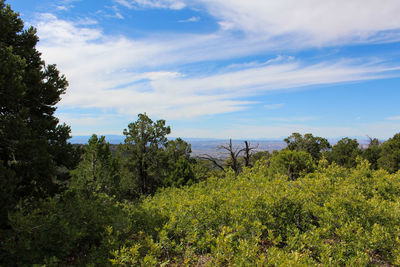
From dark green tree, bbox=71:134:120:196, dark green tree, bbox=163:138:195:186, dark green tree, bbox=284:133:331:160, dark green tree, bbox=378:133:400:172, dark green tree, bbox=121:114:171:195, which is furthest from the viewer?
dark green tree, bbox=284:133:331:160

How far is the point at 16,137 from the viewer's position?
19.0 feet

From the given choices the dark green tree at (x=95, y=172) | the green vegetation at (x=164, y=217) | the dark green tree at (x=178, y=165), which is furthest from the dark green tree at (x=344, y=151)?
the dark green tree at (x=95, y=172)

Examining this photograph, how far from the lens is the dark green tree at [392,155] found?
1230 inches

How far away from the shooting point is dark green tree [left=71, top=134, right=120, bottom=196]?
14070 mm

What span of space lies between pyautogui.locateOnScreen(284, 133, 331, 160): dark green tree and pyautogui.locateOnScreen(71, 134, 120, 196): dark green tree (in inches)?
1750

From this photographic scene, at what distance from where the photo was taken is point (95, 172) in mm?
14461

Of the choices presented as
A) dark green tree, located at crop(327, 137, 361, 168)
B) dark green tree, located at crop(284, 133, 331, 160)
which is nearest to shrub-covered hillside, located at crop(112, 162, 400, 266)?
dark green tree, located at crop(327, 137, 361, 168)

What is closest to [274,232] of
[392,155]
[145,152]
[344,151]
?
[145,152]

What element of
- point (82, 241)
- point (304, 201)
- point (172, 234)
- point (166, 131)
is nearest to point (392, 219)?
point (304, 201)

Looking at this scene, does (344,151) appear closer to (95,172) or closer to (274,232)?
(95,172)

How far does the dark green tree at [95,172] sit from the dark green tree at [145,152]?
1274 cm

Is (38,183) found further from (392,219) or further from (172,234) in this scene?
(392,219)

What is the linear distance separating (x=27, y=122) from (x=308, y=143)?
5340 centimetres

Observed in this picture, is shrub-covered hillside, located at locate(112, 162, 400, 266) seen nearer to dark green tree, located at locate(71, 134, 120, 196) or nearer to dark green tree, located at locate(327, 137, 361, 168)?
dark green tree, located at locate(71, 134, 120, 196)
